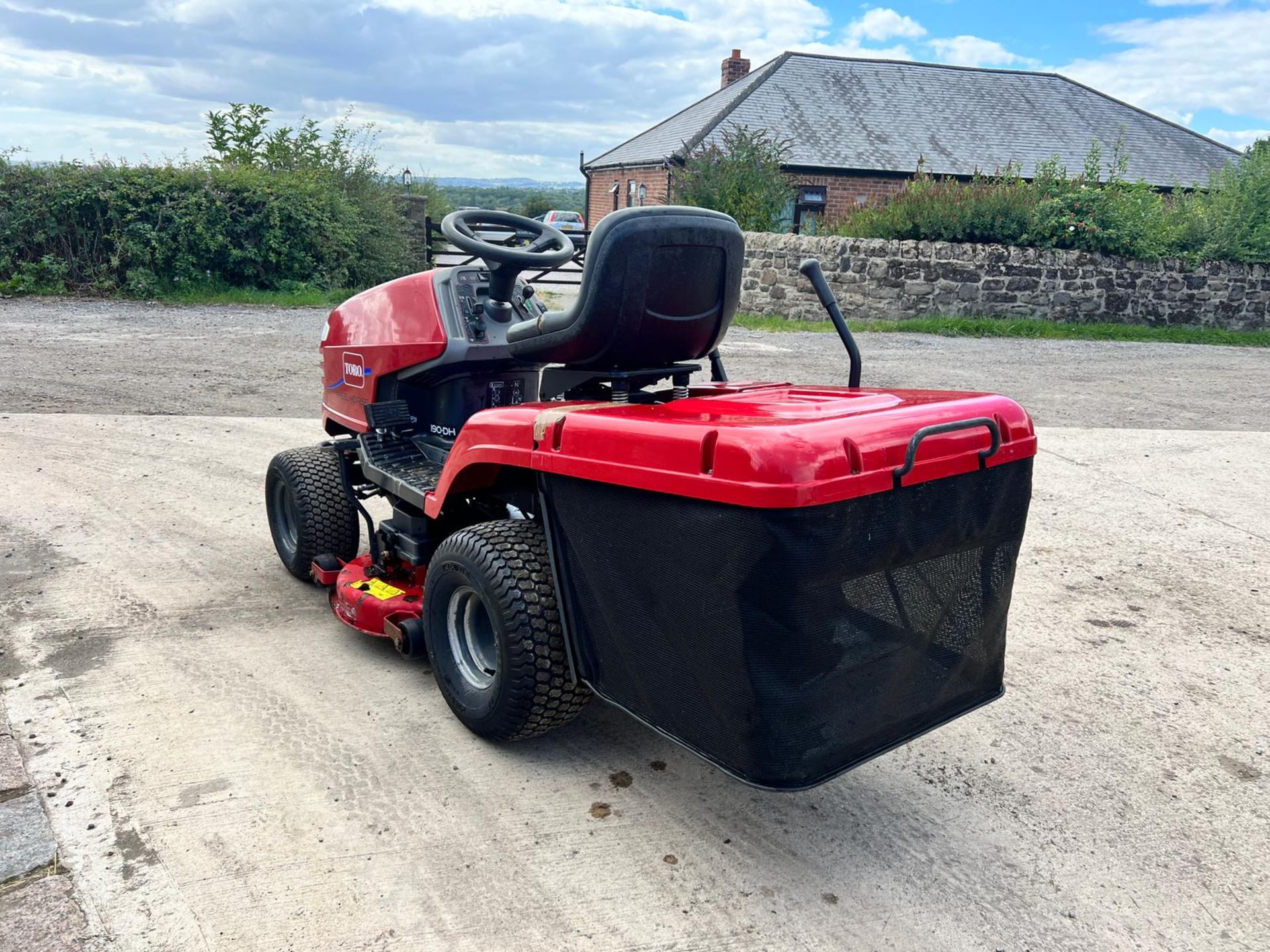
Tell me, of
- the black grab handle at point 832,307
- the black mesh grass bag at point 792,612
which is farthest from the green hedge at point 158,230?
the black mesh grass bag at point 792,612

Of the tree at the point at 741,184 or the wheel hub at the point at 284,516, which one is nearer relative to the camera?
the wheel hub at the point at 284,516

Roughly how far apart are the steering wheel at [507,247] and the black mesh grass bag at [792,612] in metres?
1.18

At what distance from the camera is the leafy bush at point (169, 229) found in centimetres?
1470

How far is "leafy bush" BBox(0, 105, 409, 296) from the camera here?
1470 cm

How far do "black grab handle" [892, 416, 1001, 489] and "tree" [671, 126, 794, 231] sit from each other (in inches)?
594

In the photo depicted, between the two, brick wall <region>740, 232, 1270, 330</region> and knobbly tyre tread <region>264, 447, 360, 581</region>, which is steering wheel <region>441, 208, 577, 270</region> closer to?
knobbly tyre tread <region>264, 447, 360, 581</region>

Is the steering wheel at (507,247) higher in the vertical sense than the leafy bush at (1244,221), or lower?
lower

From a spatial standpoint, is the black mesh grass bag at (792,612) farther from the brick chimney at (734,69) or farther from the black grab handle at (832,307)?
the brick chimney at (734,69)

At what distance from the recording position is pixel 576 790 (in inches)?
116

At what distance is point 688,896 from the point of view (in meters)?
2.48

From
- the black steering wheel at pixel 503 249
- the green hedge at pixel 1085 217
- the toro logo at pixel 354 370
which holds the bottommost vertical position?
the toro logo at pixel 354 370

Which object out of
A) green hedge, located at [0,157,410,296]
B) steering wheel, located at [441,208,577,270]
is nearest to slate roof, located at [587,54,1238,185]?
green hedge, located at [0,157,410,296]

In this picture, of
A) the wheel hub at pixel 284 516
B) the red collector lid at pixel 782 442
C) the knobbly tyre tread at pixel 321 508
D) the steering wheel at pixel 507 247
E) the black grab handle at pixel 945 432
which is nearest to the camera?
the red collector lid at pixel 782 442

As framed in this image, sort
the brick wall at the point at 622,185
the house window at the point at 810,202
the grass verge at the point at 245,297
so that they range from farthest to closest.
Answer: the brick wall at the point at 622,185 < the house window at the point at 810,202 < the grass verge at the point at 245,297
